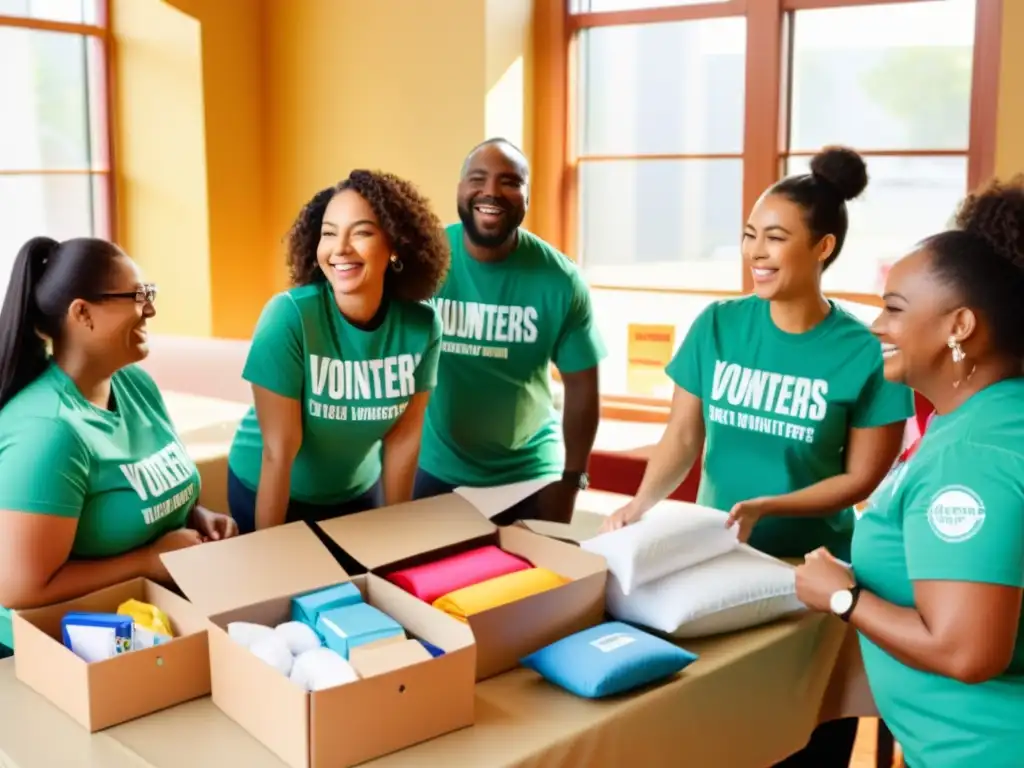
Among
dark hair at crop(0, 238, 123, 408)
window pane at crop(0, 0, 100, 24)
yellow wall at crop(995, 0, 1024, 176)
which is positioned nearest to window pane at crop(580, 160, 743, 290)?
yellow wall at crop(995, 0, 1024, 176)

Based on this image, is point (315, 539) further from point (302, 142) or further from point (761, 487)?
point (302, 142)

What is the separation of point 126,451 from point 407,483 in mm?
603

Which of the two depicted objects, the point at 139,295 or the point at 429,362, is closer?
the point at 139,295

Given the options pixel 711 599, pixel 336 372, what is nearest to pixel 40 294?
pixel 336 372

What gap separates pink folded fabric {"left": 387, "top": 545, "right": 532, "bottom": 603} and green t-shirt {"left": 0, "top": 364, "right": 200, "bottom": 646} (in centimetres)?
43

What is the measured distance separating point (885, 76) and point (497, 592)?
3522mm

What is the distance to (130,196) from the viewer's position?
566cm

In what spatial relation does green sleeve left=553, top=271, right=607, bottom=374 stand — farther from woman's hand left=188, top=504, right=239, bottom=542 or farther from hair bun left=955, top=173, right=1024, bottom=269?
hair bun left=955, top=173, right=1024, bottom=269

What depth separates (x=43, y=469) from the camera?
1648 millimetres

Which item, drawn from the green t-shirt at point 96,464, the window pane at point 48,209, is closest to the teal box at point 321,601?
the green t-shirt at point 96,464

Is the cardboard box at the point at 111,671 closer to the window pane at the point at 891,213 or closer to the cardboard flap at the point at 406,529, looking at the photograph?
the cardboard flap at the point at 406,529

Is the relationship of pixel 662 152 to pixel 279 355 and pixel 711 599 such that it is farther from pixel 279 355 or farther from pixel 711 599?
pixel 711 599

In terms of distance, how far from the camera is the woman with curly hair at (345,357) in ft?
6.77

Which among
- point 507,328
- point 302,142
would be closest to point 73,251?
point 507,328
